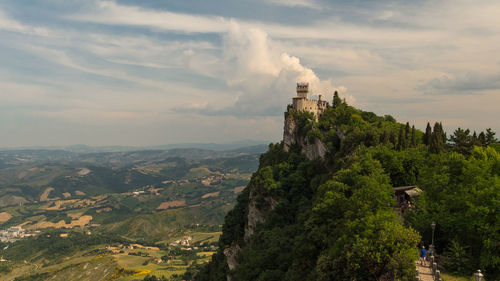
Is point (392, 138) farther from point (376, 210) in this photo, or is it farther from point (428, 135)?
point (376, 210)

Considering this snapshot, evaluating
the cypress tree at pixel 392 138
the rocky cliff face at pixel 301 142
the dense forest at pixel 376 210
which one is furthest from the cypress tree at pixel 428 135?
the rocky cliff face at pixel 301 142

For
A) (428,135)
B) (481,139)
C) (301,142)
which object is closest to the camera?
(481,139)

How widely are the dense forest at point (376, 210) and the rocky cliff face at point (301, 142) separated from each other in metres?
2.00

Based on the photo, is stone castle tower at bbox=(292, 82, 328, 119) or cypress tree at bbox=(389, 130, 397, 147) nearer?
cypress tree at bbox=(389, 130, 397, 147)

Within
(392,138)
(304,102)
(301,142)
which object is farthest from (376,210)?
(304,102)

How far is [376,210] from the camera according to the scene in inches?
1635

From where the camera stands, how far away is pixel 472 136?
6812cm

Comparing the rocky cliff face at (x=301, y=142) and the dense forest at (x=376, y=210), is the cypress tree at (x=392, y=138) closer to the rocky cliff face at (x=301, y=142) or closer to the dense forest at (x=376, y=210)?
the dense forest at (x=376, y=210)

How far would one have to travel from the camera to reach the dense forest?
106ft

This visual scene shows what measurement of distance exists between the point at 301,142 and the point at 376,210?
199ft

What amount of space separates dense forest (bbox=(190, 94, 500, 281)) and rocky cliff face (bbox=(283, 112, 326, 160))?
6.56 ft

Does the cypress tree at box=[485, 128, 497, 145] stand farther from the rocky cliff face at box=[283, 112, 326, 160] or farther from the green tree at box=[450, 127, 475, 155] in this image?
the rocky cliff face at box=[283, 112, 326, 160]

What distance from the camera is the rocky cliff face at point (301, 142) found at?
288 ft

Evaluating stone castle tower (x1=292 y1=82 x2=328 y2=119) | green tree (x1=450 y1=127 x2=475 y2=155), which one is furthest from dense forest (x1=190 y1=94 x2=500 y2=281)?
stone castle tower (x1=292 y1=82 x2=328 y2=119)
